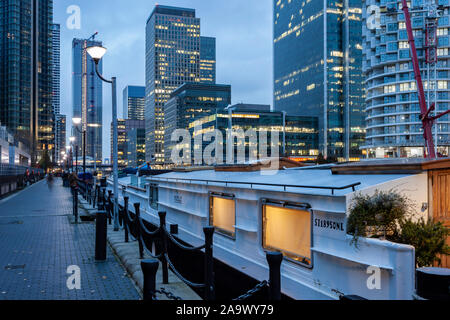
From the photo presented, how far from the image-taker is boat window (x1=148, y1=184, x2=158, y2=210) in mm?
17922

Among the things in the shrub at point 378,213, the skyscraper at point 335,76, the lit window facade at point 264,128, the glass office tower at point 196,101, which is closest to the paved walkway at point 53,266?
the shrub at point 378,213

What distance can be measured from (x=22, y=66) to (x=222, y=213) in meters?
155

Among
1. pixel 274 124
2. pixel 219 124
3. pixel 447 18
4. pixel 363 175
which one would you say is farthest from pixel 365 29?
pixel 363 175

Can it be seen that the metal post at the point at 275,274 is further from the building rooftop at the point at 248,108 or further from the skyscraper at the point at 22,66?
the skyscraper at the point at 22,66

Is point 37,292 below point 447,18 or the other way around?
below

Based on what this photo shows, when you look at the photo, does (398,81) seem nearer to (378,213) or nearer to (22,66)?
(378,213)

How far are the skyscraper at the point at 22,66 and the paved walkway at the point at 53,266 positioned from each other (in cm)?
12961

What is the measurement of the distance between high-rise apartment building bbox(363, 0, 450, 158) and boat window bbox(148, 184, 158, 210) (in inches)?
2823

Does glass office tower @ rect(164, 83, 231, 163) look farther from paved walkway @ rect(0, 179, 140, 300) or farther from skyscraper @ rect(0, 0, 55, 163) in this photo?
paved walkway @ rect(0, 179, 140, 300)

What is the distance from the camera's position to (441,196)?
656 centimetres

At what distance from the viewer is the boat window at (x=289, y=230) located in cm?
744

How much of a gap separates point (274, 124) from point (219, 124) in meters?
18.2
